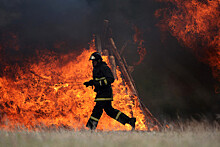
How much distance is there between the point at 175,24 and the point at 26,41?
5263 millimetres

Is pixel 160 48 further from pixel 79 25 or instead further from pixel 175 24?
pixel 79 25

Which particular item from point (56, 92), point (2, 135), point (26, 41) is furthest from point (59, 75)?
point (2, 135)

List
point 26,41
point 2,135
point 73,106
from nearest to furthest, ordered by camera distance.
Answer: point 2,135
point 73,106
point 26,41

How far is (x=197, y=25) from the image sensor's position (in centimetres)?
801

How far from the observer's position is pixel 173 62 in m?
8.69

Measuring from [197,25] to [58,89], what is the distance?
200 inches

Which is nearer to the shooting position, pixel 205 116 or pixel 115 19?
pixel 205 116

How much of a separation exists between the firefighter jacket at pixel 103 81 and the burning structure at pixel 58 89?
250 cm

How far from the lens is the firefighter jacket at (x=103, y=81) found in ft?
16.9

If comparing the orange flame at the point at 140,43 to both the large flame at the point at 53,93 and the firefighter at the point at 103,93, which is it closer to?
the large flame at the point at 53,93

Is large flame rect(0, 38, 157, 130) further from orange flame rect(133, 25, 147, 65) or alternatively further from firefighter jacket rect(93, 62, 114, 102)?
firefighter jacket rect(93, 62, 114, 102)

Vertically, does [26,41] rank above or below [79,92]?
above

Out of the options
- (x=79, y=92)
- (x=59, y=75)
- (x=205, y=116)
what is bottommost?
(x=205, y=116)

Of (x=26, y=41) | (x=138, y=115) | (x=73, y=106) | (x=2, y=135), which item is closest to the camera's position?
(x=2, y=135)
